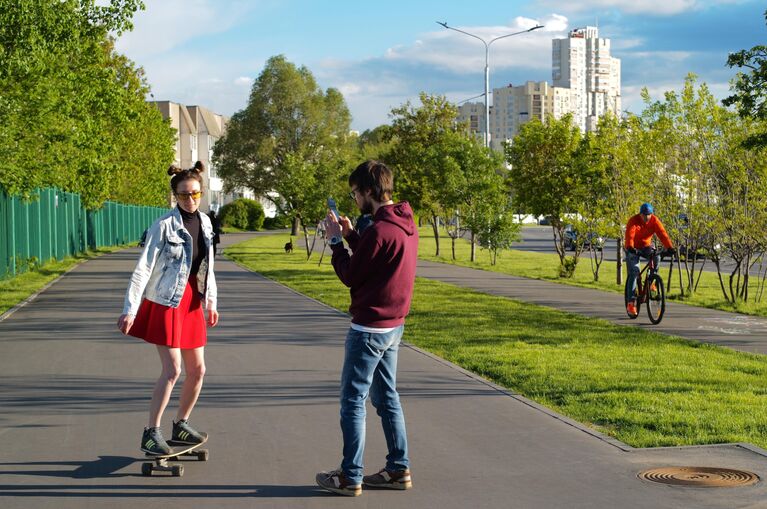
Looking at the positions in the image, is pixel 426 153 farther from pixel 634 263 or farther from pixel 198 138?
pixel 198 138

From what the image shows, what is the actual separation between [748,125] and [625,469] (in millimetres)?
13621

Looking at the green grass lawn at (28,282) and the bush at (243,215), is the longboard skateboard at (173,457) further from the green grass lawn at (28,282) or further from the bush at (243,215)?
the bush at (243,215)

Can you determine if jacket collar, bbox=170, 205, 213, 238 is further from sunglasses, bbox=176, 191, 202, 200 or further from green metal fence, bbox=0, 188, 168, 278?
green metal fence, bbox=0, 188, 168, 278

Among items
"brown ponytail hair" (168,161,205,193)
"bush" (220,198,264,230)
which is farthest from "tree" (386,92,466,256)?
"bush" (220,198,264,230)

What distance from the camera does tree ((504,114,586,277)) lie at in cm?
2692

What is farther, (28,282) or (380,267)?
(28,282)

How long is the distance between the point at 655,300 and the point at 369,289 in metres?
10.0

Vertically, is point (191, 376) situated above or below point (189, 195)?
below

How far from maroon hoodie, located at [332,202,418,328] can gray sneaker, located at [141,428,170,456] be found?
4.77 feet

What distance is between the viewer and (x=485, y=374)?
1003cm

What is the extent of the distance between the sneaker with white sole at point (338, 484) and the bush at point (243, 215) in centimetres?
8813

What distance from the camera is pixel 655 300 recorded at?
584 inches

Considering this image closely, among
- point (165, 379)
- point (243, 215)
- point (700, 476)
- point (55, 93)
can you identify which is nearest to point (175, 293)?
point (165, 379)

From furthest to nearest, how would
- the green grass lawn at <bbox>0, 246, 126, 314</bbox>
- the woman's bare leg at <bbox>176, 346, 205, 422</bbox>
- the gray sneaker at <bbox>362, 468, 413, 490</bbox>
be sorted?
1. the green grass lawn at <bbox>0, 246, 126, 314</bbox>
2. the woman's bare leg at <bbox>176, 346, 205, 422</bbox>
3. the gray sneaker at <bbox>362, 468, 413, 490</bbox>
